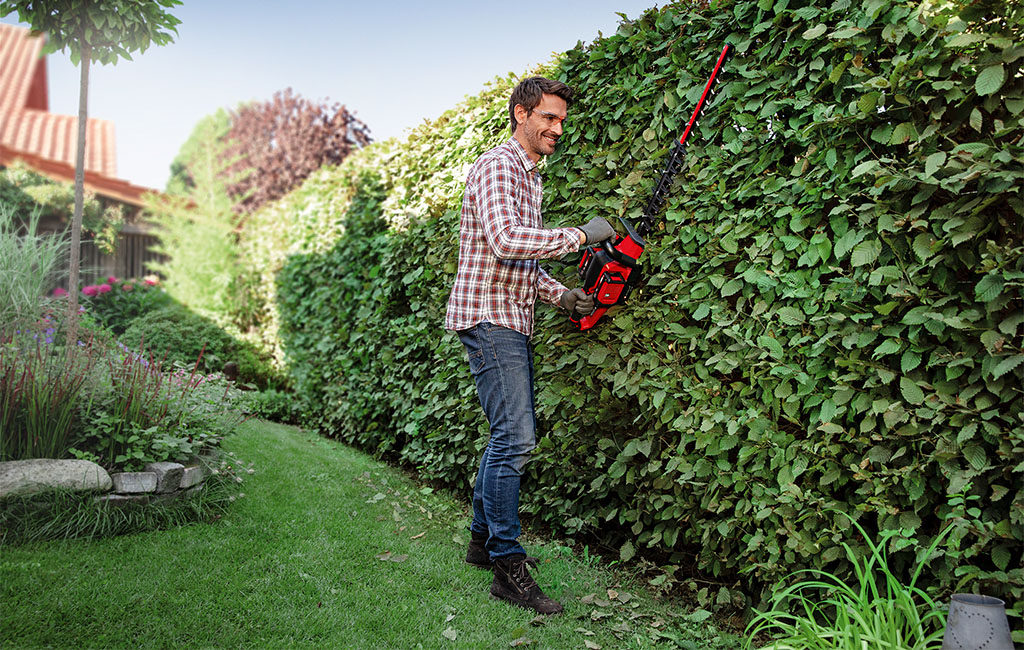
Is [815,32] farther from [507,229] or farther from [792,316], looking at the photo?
[507,229]

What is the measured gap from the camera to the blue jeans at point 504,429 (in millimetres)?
2705

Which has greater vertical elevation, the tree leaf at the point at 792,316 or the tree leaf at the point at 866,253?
the tree leaf at the point at 866,253

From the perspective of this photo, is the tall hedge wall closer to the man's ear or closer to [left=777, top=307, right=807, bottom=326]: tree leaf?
[left=777, top=307, right=807, bottom=326]: tree leaf

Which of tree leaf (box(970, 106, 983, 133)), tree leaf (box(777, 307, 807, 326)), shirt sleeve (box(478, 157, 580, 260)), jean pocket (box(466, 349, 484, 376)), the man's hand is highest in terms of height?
tree leaf (box(970, 106, 983, 133))

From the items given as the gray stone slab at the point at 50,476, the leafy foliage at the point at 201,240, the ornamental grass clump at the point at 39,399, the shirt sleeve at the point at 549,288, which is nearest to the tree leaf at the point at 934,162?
the shirt sleeve at the point at 549,288

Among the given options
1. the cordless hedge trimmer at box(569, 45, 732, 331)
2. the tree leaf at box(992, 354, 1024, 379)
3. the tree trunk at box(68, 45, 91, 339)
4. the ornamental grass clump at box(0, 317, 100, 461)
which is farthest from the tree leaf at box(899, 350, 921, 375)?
the tree trunk at box(68, 45, 91, 339)

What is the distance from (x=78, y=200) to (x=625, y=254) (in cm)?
311

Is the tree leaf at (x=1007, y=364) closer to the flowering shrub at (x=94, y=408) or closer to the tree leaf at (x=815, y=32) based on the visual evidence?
the tree leaf at (x=815, y=32)

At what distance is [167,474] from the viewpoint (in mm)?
3143

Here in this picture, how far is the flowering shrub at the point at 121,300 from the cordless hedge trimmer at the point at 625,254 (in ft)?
22.4

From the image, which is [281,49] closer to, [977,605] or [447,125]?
[447,125]

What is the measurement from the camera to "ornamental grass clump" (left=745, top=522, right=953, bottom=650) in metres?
1.98

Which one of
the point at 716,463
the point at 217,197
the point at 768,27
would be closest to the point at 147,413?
the point at 716,463

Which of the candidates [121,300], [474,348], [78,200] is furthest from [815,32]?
[121,300]
